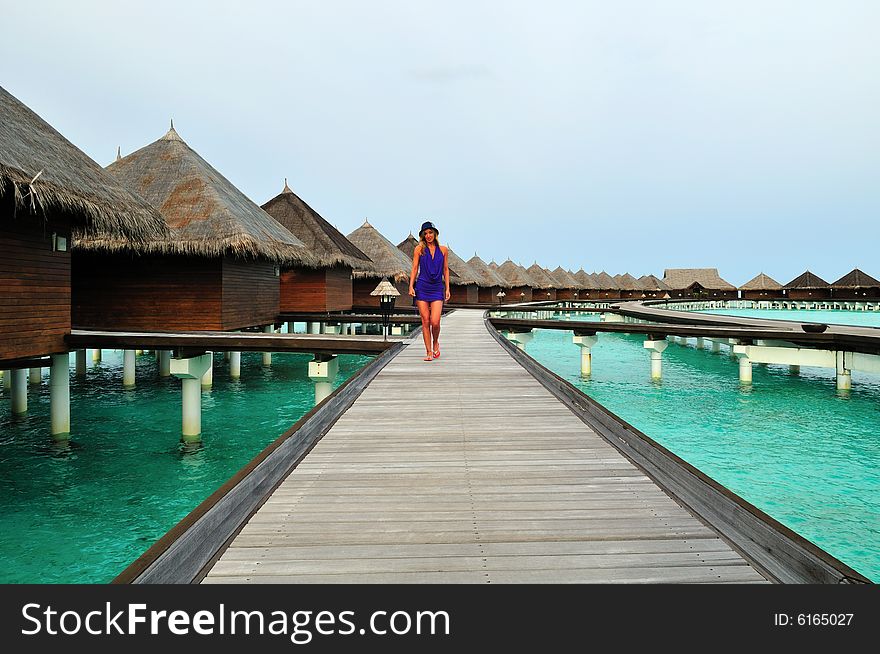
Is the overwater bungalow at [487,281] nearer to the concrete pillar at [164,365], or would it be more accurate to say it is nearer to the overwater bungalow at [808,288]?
the concrete pillar at [164,365]

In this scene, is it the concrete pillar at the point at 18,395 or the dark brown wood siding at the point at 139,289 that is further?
the dark brown wood siding at the point at 139,289

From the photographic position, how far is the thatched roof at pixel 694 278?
67.8m

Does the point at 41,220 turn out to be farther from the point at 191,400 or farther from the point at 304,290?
the point at 304,290

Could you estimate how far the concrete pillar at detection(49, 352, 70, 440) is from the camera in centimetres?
946

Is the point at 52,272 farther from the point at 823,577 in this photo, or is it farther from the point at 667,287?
the point at 667,287

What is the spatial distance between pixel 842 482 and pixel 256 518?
29.2 feet

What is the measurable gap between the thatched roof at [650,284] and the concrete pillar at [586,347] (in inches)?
2041

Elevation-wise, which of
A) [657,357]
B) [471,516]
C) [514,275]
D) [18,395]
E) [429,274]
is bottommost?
[18,395]

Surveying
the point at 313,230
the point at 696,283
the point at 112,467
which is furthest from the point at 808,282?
the point at 112,467

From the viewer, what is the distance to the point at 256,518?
2434 millimetres

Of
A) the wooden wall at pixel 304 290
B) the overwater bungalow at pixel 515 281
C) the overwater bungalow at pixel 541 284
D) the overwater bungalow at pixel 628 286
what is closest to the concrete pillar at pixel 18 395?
the wooden wall at pixel 304 290

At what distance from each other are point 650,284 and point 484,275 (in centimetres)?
3008

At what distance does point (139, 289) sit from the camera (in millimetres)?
14164

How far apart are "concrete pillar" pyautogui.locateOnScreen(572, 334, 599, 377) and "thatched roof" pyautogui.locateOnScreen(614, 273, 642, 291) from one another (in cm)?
5024
